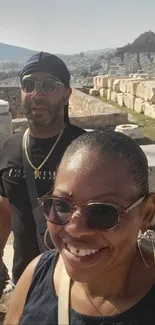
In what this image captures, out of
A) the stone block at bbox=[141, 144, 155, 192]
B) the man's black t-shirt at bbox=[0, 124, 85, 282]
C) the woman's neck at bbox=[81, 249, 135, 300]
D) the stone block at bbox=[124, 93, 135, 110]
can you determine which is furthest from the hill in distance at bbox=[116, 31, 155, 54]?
the woman's neck at bbox=[81, 249, 135, 300]

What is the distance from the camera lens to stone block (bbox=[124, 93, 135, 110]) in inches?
653

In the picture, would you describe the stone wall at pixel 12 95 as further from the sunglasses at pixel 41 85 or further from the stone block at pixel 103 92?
the sunglasses at pixel 41 85

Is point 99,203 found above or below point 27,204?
above

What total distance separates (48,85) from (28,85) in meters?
0.12

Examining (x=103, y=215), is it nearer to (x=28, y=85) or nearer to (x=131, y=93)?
(x=28, y=85)

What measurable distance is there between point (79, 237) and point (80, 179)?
0.17 meters

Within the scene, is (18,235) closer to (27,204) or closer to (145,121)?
(27,204)

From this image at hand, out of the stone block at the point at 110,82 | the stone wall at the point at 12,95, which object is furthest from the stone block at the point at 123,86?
the stone wall at the point at 12,95

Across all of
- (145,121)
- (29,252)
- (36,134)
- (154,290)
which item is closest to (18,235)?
(29,252)

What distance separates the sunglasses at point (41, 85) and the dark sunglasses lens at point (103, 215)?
4.61ft

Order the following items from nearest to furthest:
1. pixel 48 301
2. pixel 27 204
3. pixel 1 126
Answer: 1. pixel 48 301
2. pixel 27 204
3. pixel 1 126

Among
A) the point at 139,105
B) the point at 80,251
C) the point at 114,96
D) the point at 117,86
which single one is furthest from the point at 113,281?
the point at 117,86

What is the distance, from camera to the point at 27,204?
274 cm

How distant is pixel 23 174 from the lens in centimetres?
275
